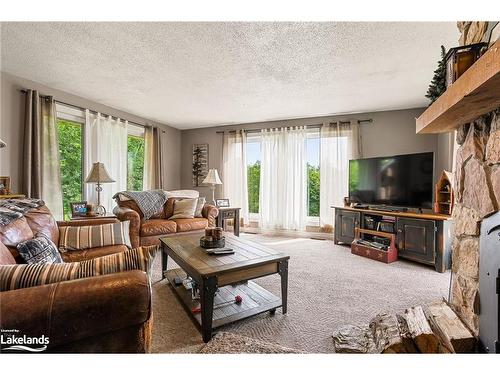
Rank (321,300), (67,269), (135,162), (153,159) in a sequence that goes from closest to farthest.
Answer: (67,269), (321,300), (135,162), (153,159)

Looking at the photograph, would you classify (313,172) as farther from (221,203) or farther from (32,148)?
(32,148)

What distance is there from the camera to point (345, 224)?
389 cm

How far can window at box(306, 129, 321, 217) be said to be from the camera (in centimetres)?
468

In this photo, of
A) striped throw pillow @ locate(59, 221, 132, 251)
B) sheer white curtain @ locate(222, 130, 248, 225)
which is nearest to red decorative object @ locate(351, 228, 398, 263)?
sheer white curtain @ locate(222, 130, 248, 225)

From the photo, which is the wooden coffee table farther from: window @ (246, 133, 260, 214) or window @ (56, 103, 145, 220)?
window @ (246, 133, 260, 214)

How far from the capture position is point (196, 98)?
11.7ft

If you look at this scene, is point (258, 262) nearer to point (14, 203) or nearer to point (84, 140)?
point (14, 203)

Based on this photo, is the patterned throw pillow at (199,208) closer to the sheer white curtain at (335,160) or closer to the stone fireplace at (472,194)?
the sheer white curtain at (335,160)

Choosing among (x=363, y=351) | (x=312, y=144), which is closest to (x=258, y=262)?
(x=363, y=351)

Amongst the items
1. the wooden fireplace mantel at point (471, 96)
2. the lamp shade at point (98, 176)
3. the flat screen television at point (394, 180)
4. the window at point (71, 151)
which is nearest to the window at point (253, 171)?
the flat screen television at point (394, 180)

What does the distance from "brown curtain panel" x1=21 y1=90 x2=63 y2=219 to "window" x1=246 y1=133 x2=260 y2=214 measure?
10.3ft

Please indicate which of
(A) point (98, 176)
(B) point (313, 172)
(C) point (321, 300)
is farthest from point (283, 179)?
(A) point (98, 176)

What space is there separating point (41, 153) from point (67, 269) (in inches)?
112
